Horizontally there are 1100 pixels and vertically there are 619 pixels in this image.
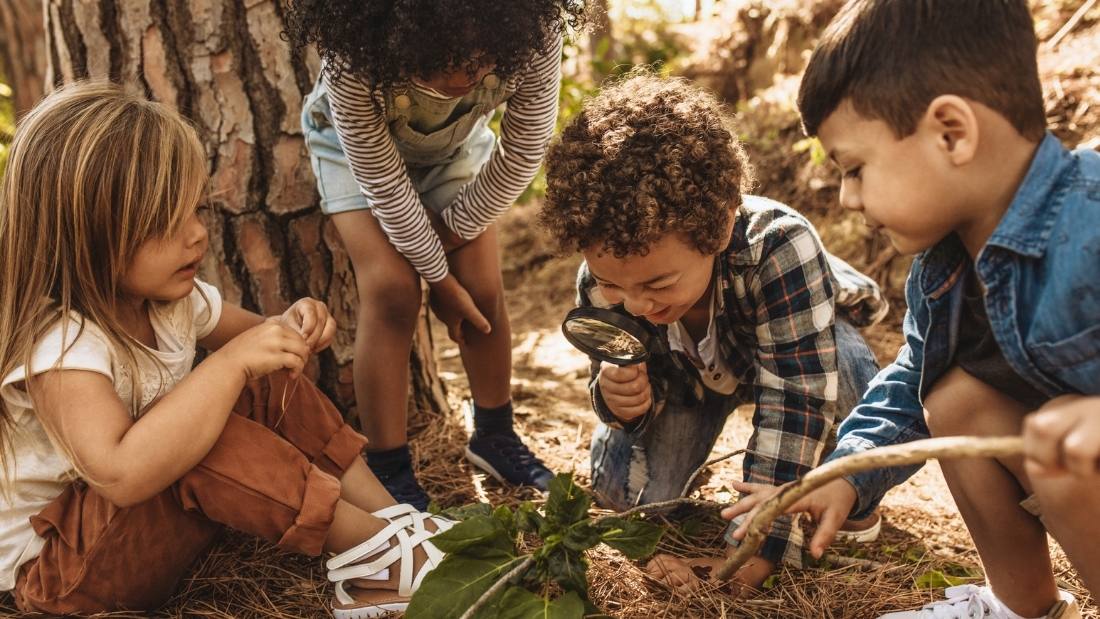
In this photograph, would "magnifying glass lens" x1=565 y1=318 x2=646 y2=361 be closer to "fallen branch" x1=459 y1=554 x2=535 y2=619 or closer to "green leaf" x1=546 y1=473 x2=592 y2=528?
"green leaf" x1=546 y1=473 x2=592 y2=528

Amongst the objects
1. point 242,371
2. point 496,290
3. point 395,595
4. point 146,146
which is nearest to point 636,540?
point 395,595

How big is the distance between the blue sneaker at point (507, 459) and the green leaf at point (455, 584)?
81 cm

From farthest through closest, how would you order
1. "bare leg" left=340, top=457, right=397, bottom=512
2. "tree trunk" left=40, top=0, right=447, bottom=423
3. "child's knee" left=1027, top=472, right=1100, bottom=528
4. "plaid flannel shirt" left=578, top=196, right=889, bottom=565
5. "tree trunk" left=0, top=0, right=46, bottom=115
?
"tree trunk" left=0, top=0, right=46, bottom=115
"tree trunk" left=40, top=0, right=447, bottom=423
"bare leg" left=340, top=457, right=397, bottom=512
"plaid flannel shirt" left=578, top=196, right=889, bottom=565
"child's knee" left=1027, top=472, right=1100, bottom=528

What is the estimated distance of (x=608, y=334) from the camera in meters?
2.12

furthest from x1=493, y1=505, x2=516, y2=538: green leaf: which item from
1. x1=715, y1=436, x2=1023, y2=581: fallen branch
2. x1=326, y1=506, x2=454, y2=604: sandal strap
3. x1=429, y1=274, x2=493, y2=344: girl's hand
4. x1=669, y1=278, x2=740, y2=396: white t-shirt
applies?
x1=429, y1=274, x2=493, y2=344: girl's hand

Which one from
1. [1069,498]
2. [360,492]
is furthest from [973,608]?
[360,492]

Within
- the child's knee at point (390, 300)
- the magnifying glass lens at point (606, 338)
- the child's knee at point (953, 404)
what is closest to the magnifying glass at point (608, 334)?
the magnifying glass lens at point (606, 338)

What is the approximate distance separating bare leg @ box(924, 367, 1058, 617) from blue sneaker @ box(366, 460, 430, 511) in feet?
4.36

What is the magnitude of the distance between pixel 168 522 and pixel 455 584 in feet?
2.18

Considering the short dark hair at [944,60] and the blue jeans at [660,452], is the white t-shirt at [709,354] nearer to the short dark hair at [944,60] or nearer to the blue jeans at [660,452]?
the blue jeans at [660,452]

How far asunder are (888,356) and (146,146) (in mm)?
2775

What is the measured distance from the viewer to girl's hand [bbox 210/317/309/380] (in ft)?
5.85

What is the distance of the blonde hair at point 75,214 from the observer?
1713 millimetres

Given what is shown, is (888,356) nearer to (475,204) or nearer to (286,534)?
(475,204)
